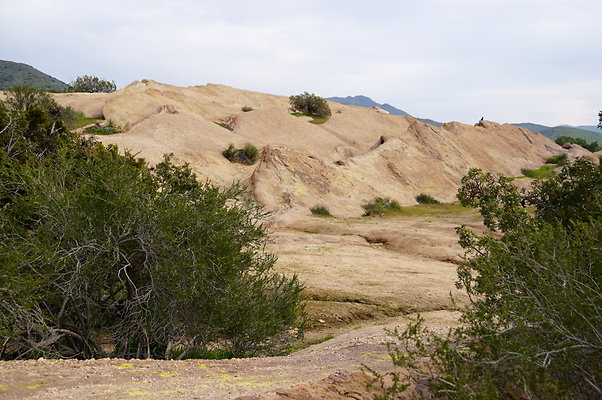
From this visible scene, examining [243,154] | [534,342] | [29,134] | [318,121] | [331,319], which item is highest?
[318,121]

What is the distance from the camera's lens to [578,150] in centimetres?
7625

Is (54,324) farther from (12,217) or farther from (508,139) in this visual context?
(508,139)

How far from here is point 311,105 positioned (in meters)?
76.6

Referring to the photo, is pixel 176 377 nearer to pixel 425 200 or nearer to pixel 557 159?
pixel 425 200

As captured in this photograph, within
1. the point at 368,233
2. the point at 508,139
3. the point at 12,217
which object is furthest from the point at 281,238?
the point at 508,139

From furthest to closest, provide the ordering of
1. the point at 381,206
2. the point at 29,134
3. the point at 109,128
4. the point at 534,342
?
1. the point at 109,128
2. the point at 381,206
3. the point at 29,134
4. the point at 534,342

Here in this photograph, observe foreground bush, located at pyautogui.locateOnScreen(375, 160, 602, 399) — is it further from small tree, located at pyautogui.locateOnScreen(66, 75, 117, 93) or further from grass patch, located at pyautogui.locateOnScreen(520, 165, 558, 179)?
small tree, located at pyautogui.locateOnScreen(66, 75, 117, 93)

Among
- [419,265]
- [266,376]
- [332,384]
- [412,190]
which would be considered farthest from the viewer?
[412,190]

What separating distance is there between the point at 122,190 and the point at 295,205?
27.0 metres

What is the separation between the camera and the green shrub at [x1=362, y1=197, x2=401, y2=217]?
39.4m

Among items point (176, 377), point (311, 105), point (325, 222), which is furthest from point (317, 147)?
point (176, 377)

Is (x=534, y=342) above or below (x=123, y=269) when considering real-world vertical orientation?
above

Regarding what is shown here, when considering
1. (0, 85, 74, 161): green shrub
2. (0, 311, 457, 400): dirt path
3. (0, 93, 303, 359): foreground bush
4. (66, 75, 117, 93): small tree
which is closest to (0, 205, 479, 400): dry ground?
(0, 311, 457, 400): dirt path

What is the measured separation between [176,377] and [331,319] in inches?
430
